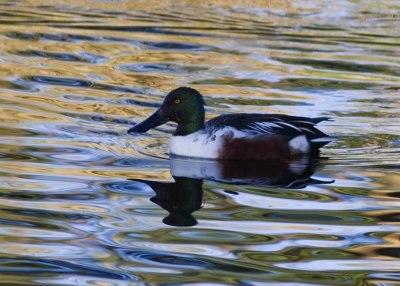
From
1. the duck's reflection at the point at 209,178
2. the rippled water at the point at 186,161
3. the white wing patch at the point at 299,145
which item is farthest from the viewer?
the white wing patch at the point at 299,145

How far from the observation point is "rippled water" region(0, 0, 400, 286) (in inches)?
235

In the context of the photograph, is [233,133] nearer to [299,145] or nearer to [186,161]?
[186,161]

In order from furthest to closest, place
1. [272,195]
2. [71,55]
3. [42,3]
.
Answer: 1. [42,3]
2. [71,55]
3. [272,195]

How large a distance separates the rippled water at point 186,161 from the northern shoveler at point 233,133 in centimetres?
19

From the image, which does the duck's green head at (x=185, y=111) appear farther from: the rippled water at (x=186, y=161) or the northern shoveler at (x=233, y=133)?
the rippled water at (x=186, y=161)

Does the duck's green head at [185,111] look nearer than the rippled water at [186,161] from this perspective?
No

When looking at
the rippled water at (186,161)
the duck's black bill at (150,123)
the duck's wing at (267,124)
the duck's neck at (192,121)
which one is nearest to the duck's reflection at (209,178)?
the rippled water at (186,161)

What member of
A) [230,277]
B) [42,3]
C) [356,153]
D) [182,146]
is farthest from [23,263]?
[42,3]

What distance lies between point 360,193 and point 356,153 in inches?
62.9

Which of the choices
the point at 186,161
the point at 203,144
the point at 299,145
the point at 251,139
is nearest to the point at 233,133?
the point at 251,139

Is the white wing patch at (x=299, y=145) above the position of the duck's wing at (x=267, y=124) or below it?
below

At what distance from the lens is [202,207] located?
23.4 feet

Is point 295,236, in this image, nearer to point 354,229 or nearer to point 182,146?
point 354,229

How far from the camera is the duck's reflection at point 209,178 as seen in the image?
7.14m
